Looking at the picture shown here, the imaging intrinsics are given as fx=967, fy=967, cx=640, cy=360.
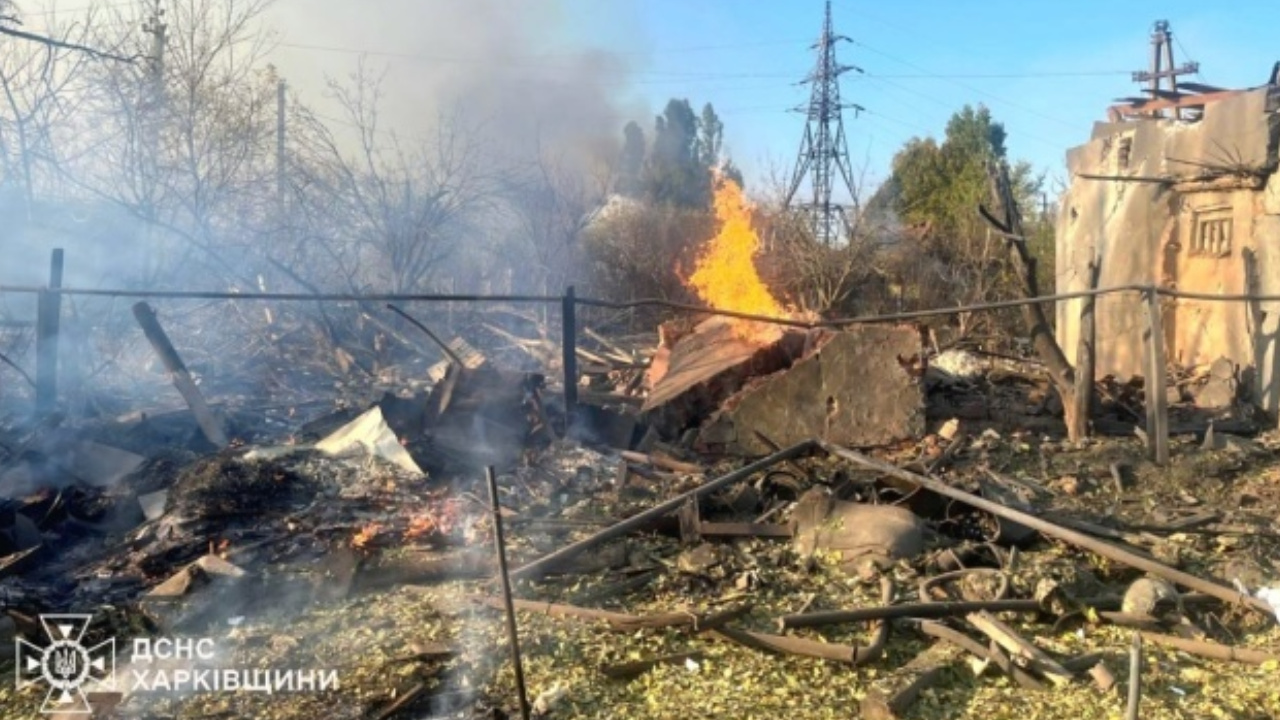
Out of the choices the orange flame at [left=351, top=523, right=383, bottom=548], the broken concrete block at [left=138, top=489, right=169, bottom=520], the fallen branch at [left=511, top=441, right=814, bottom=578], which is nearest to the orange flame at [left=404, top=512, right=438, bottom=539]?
the orange flame at [left=351, top=523, right=383, bottom=548]

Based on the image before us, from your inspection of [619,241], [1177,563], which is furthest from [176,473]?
[619,241]

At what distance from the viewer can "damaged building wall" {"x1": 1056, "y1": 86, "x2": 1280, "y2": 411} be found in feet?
32.6

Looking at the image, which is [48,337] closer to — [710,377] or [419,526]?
[419,526]

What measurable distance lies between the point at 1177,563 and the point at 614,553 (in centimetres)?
321

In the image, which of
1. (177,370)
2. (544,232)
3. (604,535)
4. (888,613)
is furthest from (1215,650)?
(544,232)

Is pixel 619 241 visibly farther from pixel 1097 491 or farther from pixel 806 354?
pixel 1097 491

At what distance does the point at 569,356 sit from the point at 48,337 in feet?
13.3

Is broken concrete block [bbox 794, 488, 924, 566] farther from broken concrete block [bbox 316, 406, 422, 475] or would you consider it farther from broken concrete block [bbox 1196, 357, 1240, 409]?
broken concrete block [bbox 1196, 357, 1240, 409]

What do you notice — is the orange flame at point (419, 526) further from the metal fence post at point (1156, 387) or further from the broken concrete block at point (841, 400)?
the metal fence post at point (1156, 387)

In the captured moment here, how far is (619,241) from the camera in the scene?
23.2m

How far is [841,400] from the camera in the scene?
28.1 ft

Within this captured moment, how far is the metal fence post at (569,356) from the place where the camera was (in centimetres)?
803

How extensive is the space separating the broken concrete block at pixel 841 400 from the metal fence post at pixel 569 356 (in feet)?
3.80

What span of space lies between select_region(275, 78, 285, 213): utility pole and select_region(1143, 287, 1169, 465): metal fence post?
498 inches
